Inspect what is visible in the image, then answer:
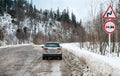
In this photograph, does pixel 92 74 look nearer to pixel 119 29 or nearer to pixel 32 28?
pixel 119 29

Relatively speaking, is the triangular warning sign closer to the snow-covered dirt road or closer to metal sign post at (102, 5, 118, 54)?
metal sign post at (102, 5, 118, 54)

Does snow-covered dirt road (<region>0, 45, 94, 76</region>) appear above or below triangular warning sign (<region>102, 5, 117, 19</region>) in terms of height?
below

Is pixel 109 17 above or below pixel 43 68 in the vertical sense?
above

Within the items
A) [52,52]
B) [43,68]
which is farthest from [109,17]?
[52,52]

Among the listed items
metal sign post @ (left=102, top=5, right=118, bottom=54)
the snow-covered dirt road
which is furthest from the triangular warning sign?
the snow-covered dirt road

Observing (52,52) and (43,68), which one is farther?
(52,52)

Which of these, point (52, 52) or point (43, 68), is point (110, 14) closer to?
point (43, 68)

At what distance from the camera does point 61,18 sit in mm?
196000

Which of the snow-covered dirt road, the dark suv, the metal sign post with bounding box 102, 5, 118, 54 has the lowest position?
the snow-covered dirt road

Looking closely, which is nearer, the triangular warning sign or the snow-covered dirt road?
the triangular warning sign

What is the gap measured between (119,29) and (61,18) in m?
150

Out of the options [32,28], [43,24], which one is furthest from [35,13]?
[32,28]

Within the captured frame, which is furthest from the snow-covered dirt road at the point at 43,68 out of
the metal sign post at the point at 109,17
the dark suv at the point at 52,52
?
the dark suv at the point at 52,52

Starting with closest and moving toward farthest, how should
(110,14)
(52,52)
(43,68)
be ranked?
(110,14), (43,68), (52,52)
